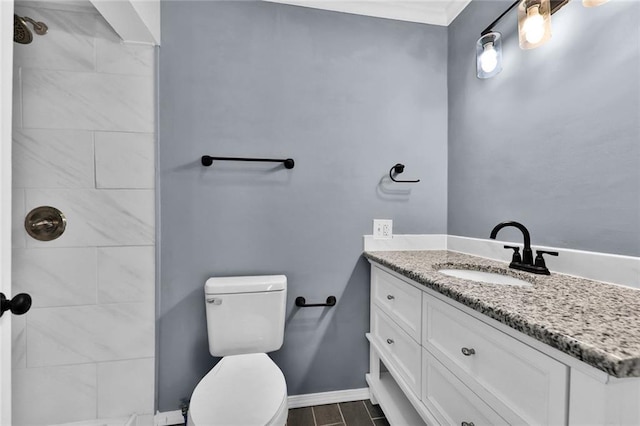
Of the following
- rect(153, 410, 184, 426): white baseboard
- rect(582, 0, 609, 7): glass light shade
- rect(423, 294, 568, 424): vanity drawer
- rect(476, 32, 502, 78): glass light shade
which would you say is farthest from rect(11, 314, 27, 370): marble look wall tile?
rect(582, 0, 609, 7): glass light shade

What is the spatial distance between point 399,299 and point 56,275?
1.63 metres

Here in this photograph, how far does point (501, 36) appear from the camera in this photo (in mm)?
1421

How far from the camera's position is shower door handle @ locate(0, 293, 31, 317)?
0.65 metres

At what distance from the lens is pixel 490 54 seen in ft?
4.50

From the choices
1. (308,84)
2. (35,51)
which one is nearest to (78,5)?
(35,51)

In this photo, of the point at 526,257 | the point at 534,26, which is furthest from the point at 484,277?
the point at 534,26

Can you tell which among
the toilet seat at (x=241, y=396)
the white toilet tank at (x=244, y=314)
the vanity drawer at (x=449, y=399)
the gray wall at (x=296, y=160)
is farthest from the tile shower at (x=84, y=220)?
the vanity drawer at (x=449, y=399)

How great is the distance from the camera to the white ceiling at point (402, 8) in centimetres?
164

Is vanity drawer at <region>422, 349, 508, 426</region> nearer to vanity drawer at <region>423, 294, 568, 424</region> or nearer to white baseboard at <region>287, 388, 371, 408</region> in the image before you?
vanity drawer at <region>423, 294, 568, 424</region>

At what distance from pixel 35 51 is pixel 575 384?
226 centimetres

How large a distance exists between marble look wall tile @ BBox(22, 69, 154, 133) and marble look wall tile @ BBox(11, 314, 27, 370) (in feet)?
2.82

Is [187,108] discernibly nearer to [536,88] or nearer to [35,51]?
[35,51]

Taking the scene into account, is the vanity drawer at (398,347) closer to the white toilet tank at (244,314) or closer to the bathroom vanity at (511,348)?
the bathroom vanity at (511,348)

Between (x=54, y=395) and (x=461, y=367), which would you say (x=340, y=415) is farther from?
(x=54, y=395)
